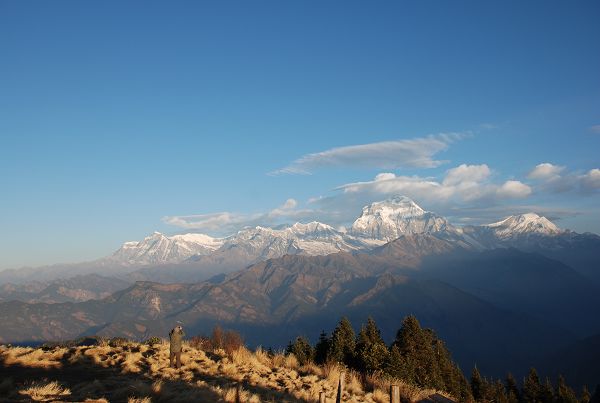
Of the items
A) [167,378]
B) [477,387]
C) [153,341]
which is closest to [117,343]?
[153,341]

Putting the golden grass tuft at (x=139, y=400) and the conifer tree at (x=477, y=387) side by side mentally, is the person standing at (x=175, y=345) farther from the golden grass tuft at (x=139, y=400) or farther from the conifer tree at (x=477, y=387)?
the conifer tree at (x=477, y=387)

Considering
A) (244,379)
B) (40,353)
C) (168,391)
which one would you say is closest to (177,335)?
(244,379)

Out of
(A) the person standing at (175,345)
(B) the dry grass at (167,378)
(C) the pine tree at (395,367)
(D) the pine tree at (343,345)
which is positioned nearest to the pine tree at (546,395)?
(D) the pine tree at (343,345)

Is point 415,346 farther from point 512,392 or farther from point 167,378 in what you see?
point 512,392

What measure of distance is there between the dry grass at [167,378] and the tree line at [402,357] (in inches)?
241

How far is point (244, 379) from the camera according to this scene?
70.9ft

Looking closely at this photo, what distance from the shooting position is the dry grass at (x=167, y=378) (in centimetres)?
1612

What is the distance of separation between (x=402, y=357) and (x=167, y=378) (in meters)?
43.3

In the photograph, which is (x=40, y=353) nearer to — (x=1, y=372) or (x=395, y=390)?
(x=1, y=372)

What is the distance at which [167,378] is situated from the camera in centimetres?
2064

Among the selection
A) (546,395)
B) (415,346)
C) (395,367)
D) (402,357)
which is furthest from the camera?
(546,395)

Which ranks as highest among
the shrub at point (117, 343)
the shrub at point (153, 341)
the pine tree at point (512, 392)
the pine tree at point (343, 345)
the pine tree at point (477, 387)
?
the shrub at point (117, 343)

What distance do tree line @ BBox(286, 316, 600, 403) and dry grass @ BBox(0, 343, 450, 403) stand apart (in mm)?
6121

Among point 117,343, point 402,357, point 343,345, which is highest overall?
point 117,343
